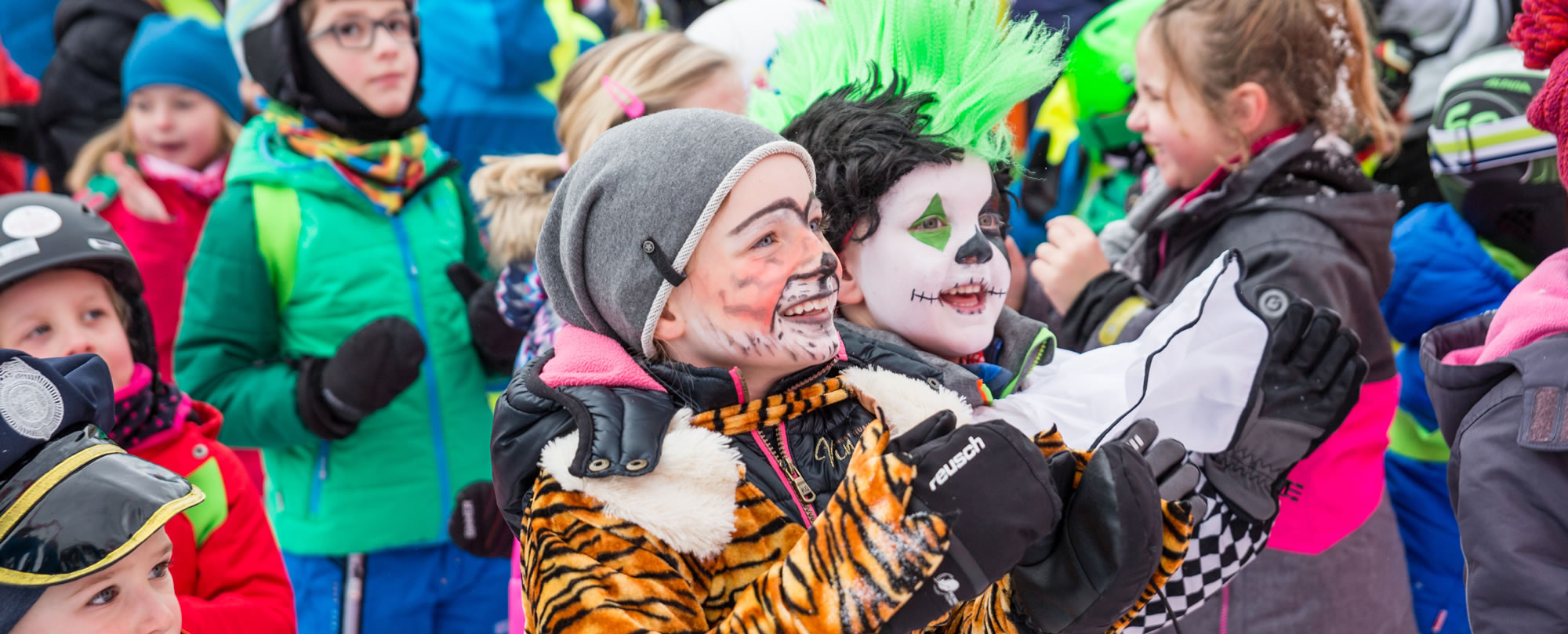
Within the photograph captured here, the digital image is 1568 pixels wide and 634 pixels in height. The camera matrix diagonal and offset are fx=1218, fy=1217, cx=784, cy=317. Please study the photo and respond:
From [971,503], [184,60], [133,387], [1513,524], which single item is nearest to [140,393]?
[133,387]

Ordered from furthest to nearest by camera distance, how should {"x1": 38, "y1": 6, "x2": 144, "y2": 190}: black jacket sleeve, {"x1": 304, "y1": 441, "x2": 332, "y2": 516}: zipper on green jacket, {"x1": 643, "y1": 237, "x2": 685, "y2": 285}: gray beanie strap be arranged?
1. {"x1": 38, "y1": 6, "x2": 144, "y2": 190}: black jacket sleeve
2. {"x1": 304, "y1": 441, "x2": 332, "y2": 516}: zipper on green jacket
3. {"x1": 643, "y1": 237, "x2": 685, "y2": 285}: gray beanie strap

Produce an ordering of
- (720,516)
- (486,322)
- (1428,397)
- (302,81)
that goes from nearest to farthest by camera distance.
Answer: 1. (720,516)
2. (486,322)
3. (302,81)
4. (1428,397)

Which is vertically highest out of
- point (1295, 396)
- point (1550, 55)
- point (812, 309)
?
point (1550, 55)

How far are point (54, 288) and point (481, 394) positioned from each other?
1.08m

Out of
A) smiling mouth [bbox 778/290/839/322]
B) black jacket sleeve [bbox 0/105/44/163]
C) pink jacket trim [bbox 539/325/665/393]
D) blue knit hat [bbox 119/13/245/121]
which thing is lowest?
black jacket sleeve [bbox 0/105/44/163]

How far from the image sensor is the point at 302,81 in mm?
3055

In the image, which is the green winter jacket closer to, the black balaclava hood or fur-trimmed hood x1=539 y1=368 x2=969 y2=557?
the black balaclava hood

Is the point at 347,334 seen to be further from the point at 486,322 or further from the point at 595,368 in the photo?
the point at 595,368

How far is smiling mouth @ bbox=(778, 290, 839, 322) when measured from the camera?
1562mm

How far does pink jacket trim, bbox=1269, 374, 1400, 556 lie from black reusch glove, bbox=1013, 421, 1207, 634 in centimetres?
113

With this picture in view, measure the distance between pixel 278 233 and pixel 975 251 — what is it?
69.9 inches

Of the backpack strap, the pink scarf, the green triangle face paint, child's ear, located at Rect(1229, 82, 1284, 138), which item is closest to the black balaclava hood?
the backpack strap

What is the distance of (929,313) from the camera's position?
6.00 ft

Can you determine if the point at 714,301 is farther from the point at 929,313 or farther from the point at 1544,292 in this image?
the point at 1544,292
